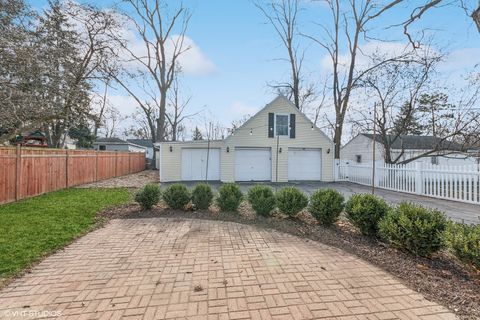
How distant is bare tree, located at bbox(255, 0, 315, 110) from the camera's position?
19.5m

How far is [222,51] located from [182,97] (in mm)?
16908

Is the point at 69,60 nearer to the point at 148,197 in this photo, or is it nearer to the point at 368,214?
the point at 148,197

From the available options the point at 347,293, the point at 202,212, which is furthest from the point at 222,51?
the point at 347,293

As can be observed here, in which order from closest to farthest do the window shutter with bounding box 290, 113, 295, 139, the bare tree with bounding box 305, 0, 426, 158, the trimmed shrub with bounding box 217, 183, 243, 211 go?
the trimmed shrub with bounding box 217, 183, 243, 211 → the window shutter with bounding box 290, 113, 295, 139 → the bare tree with bounding box 305, 0, 426, 158

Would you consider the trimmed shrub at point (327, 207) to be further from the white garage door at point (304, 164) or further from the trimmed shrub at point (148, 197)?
the white garage door at point (304, 164)

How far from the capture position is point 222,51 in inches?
504

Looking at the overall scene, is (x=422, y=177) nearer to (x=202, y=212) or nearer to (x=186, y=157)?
(x=202, y=212)

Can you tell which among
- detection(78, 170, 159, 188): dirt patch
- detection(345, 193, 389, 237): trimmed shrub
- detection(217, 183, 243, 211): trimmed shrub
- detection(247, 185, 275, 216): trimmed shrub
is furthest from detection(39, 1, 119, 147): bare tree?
detection(345, 193, 389, 237): trimmed shrub

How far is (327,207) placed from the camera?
5500mm

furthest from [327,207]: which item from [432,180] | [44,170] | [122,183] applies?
[122,183]

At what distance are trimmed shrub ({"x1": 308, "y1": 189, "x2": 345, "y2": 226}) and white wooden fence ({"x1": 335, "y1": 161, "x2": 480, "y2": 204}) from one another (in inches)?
229

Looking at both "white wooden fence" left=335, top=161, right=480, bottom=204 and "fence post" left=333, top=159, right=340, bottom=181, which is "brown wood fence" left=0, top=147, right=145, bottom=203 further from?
"white wooden fence" left=335, top=161, right=480, bottom=204

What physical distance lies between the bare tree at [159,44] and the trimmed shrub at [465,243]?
20.9m

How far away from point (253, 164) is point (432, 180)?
8425mm
